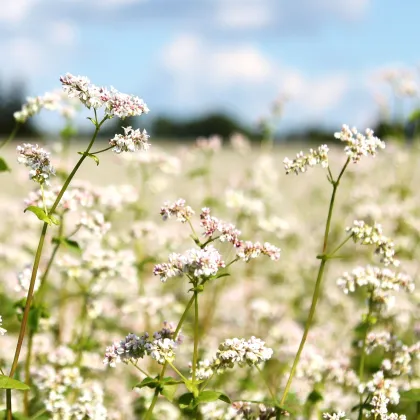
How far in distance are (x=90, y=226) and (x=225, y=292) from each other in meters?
5.80

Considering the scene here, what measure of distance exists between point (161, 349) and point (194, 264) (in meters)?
0.46

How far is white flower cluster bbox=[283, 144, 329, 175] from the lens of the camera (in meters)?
3.69

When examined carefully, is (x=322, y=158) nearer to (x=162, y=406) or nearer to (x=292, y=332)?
(x=162, y=406)

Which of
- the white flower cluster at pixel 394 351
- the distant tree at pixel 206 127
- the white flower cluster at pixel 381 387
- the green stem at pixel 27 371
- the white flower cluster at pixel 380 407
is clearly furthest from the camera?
the distant tree at pixel 206 127

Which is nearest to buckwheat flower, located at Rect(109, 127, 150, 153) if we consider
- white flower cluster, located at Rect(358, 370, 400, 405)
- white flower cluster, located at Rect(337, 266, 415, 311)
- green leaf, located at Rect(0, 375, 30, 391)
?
green leaf, located at Rect(0, 375, 30, 391)

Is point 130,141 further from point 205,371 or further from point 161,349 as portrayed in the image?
point 205,371

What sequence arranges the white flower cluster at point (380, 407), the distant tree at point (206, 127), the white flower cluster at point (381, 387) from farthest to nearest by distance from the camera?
the distant tree at point (206, 127), the white flower cluster at point (381, 387), the white flower cluster at point (380, 407)

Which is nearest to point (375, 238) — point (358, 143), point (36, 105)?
point (358, 143)

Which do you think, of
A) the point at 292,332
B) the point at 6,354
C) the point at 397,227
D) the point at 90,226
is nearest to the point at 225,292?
the point at 397,227

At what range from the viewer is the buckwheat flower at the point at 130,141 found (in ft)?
10.5

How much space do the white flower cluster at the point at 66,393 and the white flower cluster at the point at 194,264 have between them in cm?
130

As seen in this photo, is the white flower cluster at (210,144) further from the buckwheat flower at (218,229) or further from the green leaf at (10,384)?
the green leaf at (10,384)

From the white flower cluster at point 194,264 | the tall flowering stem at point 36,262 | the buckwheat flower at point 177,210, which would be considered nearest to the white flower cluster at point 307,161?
the buckwheat flower at point 177,210

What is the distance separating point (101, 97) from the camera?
326 cm
